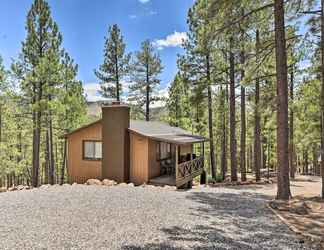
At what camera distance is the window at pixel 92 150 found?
13641mm

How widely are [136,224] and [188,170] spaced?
28.4 feet

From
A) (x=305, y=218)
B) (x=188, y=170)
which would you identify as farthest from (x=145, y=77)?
(x=305, y=218)


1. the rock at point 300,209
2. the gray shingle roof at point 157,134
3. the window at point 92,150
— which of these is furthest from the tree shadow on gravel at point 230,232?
the window at point 92,150

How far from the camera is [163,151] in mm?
14812

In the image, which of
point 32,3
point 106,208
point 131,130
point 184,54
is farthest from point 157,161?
point 32,3

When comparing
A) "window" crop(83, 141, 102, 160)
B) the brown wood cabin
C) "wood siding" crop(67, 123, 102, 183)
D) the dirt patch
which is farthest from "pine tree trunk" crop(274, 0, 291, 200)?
"window" crop(83, 141, 102, 160)

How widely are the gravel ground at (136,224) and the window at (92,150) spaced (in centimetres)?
547

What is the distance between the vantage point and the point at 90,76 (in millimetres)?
22969

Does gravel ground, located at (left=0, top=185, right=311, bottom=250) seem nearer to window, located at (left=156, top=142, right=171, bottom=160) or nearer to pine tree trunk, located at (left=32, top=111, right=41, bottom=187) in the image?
window, located at (left=156, top=142, right=171, bottom=160)

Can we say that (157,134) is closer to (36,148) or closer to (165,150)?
(165,150)

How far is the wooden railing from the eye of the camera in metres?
12.4

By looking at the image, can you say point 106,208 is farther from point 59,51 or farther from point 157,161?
point 59,51

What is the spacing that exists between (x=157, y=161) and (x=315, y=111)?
8.56m

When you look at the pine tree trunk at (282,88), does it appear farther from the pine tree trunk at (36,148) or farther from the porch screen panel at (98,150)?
the pine tree trunk at (36,148)
